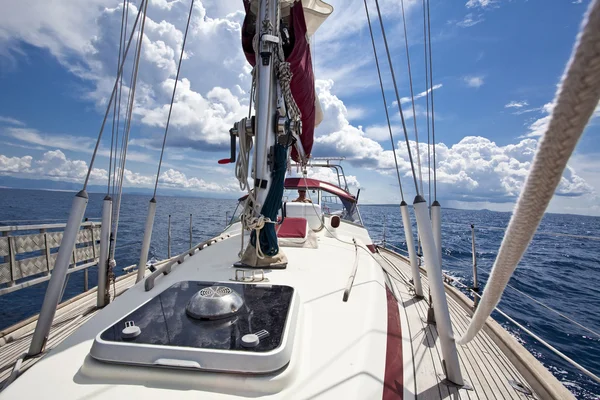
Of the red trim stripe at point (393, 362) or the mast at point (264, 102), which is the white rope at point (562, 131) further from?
the mast at point (264, 102)

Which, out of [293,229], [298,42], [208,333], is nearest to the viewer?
[208,333]

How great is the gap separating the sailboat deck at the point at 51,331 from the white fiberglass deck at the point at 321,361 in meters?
0.13

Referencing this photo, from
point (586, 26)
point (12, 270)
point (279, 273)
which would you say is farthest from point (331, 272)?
point (12, 270)

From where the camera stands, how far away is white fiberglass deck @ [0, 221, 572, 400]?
1176mm

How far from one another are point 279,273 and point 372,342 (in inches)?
48.9

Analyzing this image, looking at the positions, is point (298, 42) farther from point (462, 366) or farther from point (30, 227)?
point (30, 227)

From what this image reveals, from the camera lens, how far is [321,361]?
4.55 feet

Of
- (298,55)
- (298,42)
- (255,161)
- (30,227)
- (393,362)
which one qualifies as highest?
(298,42)

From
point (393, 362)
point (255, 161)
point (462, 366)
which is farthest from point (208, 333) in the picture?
point (462, 366)

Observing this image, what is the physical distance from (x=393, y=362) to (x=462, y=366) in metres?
1.08

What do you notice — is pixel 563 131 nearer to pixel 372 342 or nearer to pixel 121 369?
pixel 372 342

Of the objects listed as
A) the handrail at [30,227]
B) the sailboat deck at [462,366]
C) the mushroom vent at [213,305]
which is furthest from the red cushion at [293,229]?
the handrail at [30,227]

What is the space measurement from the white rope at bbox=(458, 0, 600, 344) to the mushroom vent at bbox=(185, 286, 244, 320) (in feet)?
4.29

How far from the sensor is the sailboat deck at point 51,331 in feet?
6.91
